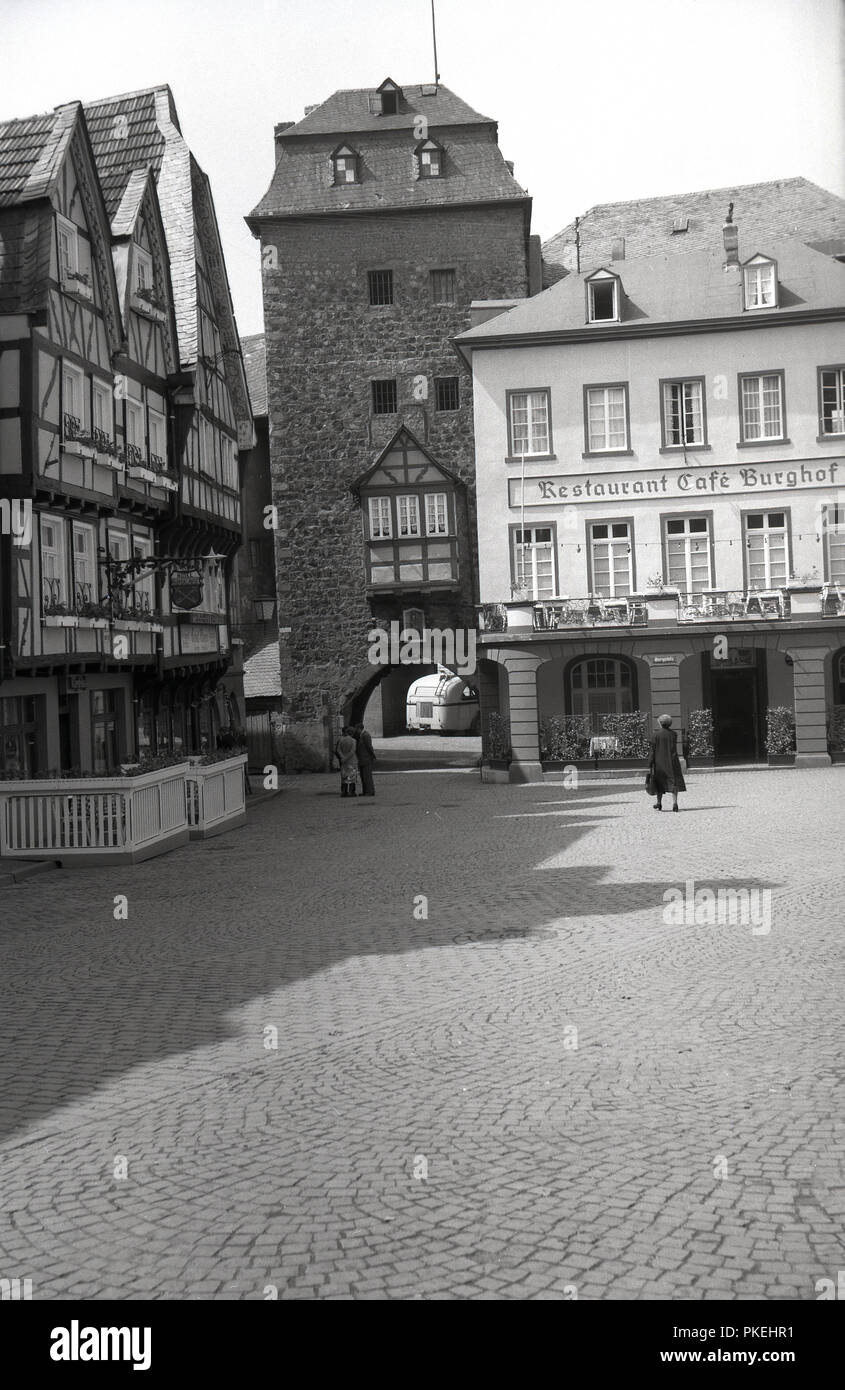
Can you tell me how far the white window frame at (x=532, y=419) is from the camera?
38.5 meters

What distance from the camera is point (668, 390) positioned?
38.2 metres

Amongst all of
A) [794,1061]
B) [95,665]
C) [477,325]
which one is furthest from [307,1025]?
[477,325]

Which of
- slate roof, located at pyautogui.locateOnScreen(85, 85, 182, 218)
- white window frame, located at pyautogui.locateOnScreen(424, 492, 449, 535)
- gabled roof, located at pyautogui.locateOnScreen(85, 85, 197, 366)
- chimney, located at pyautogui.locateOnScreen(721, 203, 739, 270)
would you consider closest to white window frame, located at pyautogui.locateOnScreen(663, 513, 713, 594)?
chimney, located at pyautogui.locateOnScreen(721, 203, 739, 270)

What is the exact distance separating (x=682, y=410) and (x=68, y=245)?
1817 cm

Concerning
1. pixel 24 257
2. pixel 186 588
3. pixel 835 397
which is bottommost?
pixel 186 588

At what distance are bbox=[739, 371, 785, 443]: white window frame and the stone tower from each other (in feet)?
31.1

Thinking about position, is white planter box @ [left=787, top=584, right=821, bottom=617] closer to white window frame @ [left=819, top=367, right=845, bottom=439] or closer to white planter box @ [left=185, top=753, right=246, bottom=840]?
white window frame @ [left=819, top=367, right=845, bottom=439]

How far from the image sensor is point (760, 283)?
37875 millimetres

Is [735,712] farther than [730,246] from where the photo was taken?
No

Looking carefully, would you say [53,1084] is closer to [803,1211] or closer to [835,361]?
[803,1211]

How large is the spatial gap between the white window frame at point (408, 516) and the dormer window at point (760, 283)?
11206 millimetres

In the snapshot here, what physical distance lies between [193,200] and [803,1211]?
97.6ft

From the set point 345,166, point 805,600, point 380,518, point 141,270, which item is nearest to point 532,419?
point 380,518

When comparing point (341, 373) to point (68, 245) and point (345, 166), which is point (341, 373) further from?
point (68, 245)
